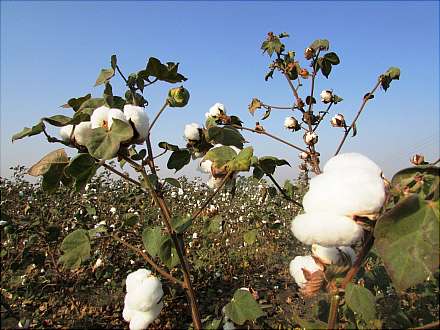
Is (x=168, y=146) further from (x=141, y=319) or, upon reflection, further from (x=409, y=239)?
(x=409, y=239)

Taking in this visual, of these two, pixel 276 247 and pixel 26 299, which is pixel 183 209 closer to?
pixel 276 247

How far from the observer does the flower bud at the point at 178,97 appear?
4.12ft

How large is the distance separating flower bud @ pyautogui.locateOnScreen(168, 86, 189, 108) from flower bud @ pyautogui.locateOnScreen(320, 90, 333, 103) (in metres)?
1.15

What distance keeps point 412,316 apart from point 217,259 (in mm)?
2926

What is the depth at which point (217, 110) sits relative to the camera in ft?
5.10

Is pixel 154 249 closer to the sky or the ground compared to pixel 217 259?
closer to the ground

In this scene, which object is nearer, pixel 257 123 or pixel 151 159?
pixel 151 159

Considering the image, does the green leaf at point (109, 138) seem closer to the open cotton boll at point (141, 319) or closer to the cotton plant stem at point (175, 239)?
the cotton plant stem at point (175, 239)

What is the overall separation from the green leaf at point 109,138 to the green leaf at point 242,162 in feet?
1.00

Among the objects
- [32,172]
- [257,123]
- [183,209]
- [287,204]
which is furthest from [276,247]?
[32,172]

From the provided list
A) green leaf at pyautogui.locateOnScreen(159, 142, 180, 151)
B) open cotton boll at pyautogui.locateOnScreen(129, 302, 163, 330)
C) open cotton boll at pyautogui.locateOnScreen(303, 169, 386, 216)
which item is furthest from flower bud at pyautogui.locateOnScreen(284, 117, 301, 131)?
open cotton boll at pyautogui.locateOnScreen(303, 169, 386, 216)

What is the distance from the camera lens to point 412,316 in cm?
181

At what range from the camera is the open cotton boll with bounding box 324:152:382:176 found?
720 millimetres

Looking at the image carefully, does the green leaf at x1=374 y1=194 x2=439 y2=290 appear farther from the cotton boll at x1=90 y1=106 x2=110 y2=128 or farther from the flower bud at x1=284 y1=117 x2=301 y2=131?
the flower bud at x1=284 y1=117 x2=301 y2=131
